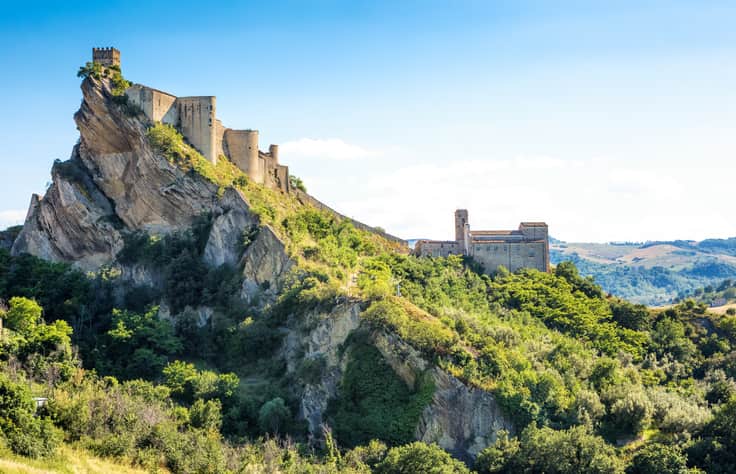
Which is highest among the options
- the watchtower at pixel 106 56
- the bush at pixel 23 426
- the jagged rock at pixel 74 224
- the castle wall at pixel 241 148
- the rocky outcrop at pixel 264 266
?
the watchtower at pixel 106 56

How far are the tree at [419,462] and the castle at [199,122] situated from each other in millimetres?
27382

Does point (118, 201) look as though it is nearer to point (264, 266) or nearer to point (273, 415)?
point (264, 266)

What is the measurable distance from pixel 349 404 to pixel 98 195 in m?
26.5

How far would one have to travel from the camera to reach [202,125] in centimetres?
5862

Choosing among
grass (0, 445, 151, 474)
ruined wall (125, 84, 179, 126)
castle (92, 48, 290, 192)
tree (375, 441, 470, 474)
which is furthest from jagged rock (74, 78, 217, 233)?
tree (375, 441, 470, 474)

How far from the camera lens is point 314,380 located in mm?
45312

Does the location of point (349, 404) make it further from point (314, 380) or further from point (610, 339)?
point (610, 339)

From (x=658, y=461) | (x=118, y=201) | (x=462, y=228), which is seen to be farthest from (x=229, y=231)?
(x=658, y=461)

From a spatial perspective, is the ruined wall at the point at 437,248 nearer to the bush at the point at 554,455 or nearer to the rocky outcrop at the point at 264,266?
the rocky outcrop at the point at 264,266

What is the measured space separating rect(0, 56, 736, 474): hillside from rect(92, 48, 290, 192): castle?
1.05 m

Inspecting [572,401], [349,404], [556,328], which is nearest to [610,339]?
[556,328]

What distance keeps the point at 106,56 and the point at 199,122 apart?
27.6 feet

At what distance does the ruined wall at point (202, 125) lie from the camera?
2302 inches

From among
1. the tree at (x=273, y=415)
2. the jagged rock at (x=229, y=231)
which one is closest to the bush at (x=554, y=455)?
the tree at (x=273, y=415)
